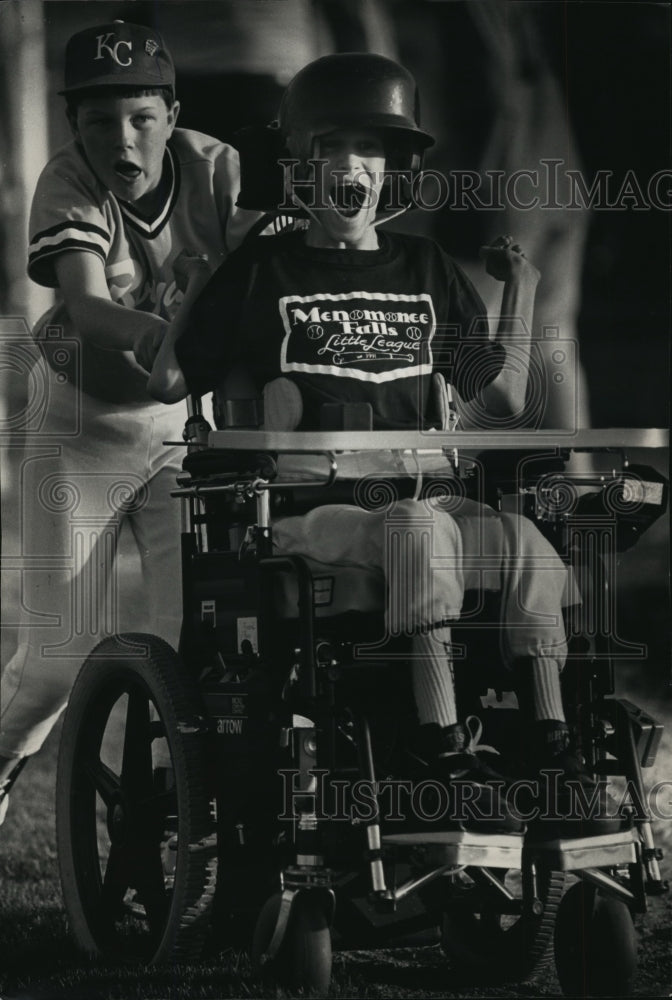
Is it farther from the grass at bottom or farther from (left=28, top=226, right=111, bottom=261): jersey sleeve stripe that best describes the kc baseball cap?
the grass at bottom

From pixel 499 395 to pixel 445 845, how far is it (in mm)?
1518

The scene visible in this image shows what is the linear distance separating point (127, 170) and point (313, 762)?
6.73 ft

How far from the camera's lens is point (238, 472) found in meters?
4.33

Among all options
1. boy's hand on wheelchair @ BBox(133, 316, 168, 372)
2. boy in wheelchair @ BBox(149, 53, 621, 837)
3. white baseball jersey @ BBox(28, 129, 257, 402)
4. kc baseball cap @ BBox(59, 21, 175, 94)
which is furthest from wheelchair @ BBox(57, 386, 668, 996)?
kc baseball cap @ BBox(59, 21, 175, 94)

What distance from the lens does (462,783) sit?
3.96m

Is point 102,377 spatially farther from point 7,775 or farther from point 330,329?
point 7,775

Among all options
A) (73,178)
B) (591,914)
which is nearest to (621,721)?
(591,914)

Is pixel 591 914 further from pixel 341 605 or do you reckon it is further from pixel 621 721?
pixel 341 605

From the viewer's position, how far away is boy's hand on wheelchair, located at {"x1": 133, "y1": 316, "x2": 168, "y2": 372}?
190 inches

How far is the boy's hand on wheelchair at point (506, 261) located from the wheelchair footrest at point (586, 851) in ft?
5.71

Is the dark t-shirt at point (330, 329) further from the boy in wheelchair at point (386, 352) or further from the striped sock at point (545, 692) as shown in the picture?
the striped sock at point (545, 692)

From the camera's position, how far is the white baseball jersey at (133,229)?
501cm

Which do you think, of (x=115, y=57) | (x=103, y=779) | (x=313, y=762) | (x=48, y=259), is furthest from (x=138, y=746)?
(x=115, y=57)

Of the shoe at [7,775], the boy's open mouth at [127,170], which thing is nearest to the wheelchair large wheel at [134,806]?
the shoe at [7,775]
